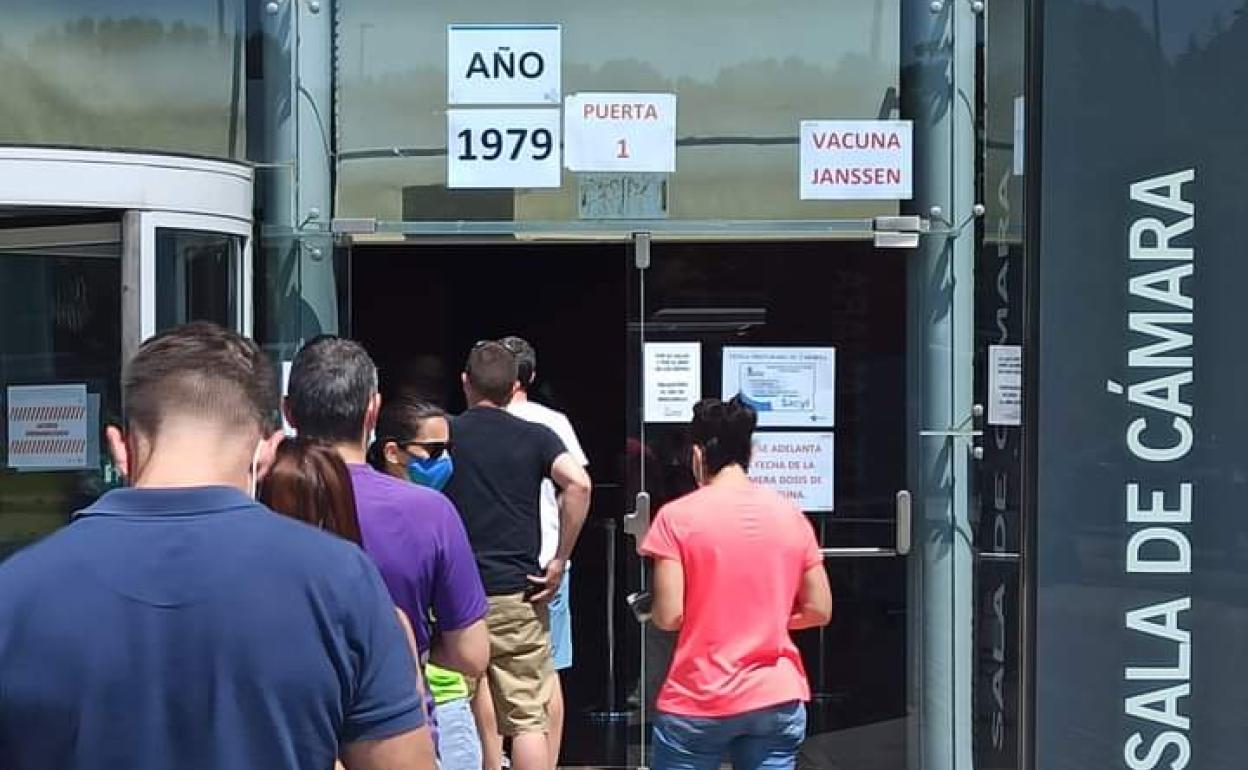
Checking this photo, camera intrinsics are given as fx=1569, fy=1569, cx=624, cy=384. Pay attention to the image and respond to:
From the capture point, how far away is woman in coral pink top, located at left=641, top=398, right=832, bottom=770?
4016mm

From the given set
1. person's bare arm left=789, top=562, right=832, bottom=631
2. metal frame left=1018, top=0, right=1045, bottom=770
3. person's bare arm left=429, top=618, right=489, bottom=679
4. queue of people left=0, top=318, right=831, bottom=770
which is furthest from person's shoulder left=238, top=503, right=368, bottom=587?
metal frame left=1018, top=0, right=1045, bottom=770

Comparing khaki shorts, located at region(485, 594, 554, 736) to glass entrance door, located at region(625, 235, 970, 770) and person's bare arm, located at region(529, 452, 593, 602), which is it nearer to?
person's bare arm, located at region(529, 452, 593, 602)

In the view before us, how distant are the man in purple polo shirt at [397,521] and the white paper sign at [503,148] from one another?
2.93 m

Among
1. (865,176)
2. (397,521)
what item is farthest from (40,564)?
(865,176)

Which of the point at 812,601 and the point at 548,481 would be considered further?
the point at 548,481

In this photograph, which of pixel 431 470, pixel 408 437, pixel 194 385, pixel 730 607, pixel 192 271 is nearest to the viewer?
pixel 194 385

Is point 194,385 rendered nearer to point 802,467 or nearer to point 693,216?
point 693,216

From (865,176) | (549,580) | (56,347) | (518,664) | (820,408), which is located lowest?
(518,664)

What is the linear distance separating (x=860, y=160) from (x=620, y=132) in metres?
0.96

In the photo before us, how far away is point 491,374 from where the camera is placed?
5414mm

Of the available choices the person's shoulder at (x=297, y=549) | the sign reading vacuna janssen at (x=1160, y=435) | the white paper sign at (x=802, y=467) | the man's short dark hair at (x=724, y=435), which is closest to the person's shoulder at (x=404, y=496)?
the man's short dark hair at (x=724, y=435)

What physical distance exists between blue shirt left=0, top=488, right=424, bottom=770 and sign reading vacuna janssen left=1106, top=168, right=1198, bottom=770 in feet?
10.9

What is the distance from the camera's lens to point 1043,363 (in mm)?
4691

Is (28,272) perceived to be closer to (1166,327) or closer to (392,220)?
(392,220)
